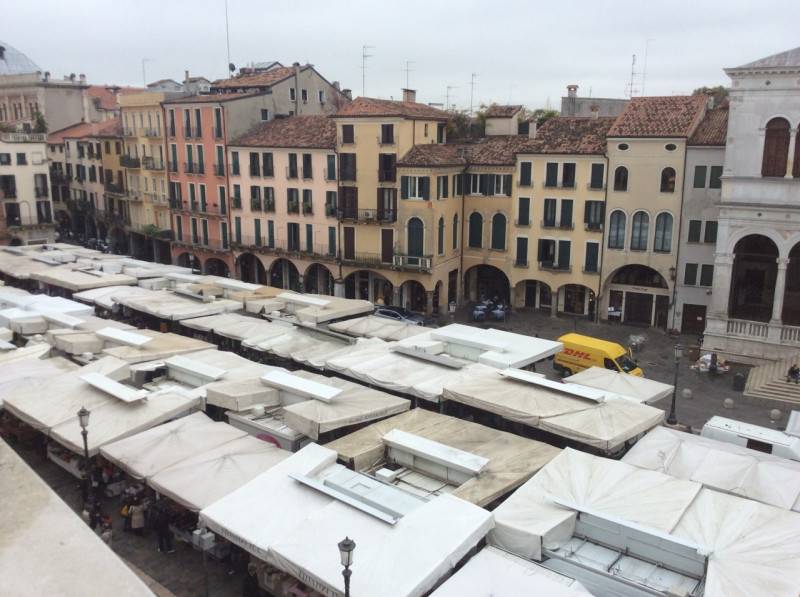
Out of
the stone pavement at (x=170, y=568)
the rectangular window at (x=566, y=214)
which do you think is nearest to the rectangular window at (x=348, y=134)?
the rectangular window at (x=566, y=214)

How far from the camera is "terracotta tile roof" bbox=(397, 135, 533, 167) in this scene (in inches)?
1604

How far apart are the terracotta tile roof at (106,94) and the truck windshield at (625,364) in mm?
67369

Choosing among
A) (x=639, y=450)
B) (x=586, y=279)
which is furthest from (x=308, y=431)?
(x=586, y=279)

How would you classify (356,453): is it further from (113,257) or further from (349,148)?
(113,257)

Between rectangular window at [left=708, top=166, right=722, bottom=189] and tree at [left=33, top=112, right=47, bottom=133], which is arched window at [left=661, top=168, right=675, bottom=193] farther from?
tree at [left=33, top=112, right=47, bottom=133]

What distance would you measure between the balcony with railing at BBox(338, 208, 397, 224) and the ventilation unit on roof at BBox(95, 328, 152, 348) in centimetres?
1875

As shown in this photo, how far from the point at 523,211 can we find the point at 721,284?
1246 centimetres

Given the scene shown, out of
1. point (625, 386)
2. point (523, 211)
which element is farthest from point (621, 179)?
point (625, 386)

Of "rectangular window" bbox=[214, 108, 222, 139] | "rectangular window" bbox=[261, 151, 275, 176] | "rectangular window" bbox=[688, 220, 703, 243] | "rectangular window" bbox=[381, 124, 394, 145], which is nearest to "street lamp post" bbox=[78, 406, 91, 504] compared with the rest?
"rectangular window" bbox=[381, 124, 394, 145]

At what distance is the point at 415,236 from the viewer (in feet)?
136

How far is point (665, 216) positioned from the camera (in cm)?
3794

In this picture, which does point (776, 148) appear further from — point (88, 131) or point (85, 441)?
point (88, 131)

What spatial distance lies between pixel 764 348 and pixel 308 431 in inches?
953

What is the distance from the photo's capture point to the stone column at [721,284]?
3338 cm
